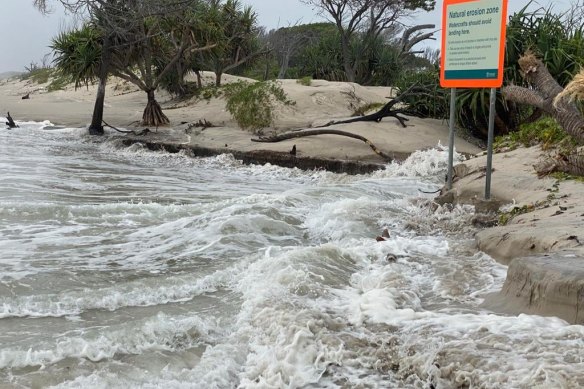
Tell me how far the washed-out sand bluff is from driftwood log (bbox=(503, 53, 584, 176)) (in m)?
0.27

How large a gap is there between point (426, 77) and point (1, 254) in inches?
440

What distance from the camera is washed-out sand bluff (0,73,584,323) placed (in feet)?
10.8

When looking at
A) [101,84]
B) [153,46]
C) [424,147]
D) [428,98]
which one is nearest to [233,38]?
[153,46]

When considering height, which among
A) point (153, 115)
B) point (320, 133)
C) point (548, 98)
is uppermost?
point (548, 98)

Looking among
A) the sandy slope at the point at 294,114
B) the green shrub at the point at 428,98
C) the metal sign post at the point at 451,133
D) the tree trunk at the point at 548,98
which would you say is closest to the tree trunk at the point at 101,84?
the sandy slope at the point at 294,114

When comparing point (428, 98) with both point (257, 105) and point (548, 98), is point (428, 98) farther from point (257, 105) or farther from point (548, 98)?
point (548, 98)

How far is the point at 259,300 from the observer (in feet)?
12.0

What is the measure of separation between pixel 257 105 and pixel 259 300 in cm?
1205

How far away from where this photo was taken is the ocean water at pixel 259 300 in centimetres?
273

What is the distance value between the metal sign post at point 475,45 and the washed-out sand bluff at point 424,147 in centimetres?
89

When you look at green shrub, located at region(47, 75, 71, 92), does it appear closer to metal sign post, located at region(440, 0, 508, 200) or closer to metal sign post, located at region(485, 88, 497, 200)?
metal sign post, located at region(440, 0, 508, 200)

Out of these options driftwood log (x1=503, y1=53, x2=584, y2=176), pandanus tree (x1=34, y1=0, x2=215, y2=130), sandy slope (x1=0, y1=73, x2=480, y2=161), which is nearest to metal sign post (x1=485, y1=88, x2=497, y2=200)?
driftwood log (x1=503, y1=53, x2=584, y2=176)

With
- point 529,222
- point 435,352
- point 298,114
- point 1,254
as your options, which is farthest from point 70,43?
point 435,352

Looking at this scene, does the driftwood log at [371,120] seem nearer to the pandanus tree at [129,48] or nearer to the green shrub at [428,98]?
the green shrub at [428,98]
